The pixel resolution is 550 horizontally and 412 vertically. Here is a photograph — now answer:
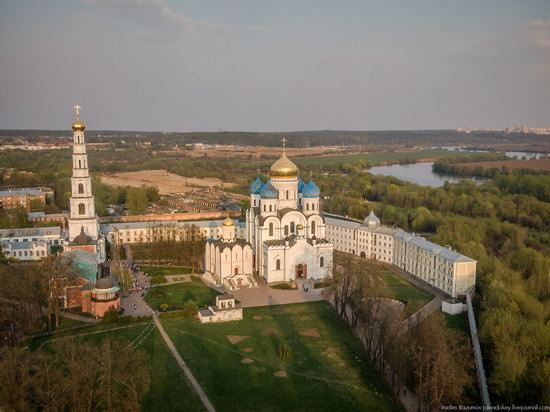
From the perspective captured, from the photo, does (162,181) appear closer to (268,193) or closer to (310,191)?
(310,191)

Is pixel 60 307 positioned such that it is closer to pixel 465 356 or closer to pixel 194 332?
pixel 194 332

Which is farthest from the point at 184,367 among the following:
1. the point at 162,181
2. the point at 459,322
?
the point at 162,181

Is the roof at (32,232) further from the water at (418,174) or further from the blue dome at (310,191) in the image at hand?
Answer: the water at (418,174)

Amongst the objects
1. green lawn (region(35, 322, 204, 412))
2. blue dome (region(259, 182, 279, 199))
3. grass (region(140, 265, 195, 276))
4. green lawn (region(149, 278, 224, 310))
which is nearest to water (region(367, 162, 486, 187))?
blue dome (region(259, 182, 279, 199))

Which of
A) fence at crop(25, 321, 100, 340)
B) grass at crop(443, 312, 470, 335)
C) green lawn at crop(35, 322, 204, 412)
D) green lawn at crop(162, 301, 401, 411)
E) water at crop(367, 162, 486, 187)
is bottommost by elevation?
green lawn at crop(162, 301, 401, 411)

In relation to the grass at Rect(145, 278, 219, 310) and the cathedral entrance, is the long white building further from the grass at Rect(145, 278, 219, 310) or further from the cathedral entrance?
the grass at Rect(145, 278, 219, 310)
